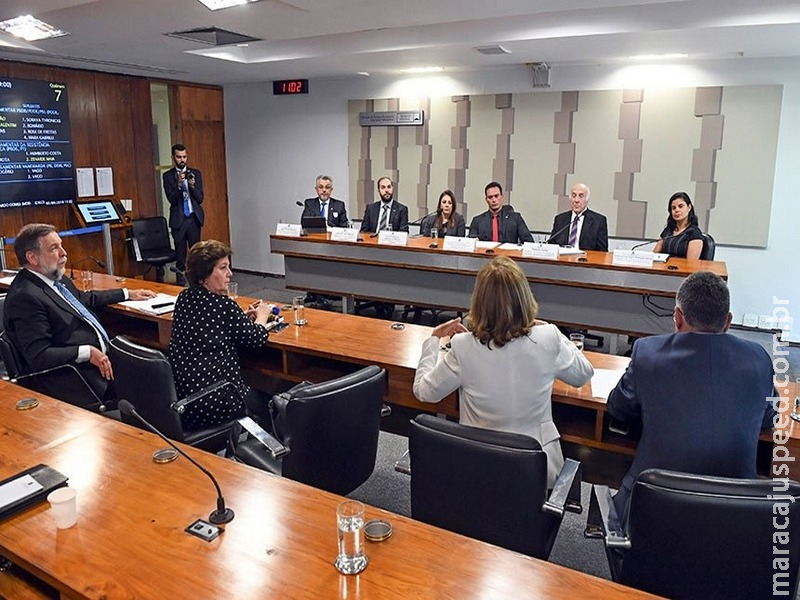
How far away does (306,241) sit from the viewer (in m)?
5.73

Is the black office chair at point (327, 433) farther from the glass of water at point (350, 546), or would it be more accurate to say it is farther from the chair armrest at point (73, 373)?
the chair armrest at point (73, 373)

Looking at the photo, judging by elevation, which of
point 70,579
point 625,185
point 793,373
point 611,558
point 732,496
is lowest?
point 793,373

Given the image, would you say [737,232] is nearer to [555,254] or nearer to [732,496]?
[555,254]

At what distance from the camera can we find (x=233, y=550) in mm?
1305

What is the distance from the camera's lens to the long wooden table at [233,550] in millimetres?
1193

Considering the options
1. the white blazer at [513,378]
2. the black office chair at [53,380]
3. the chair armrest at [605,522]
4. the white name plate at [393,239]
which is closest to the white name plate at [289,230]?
the white name plate at [393,239]

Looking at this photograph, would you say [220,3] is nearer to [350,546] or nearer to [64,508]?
[64,508]

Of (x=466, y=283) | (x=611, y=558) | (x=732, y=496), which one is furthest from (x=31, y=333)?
(x=466, y=283)

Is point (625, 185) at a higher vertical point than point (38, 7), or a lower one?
lower

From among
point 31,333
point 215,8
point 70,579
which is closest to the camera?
point 70,579

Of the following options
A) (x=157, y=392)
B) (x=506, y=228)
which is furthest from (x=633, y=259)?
(x=157, y=392)

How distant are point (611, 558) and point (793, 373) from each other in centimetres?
370

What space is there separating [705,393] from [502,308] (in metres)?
0.60

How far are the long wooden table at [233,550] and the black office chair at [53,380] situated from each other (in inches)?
49.7
